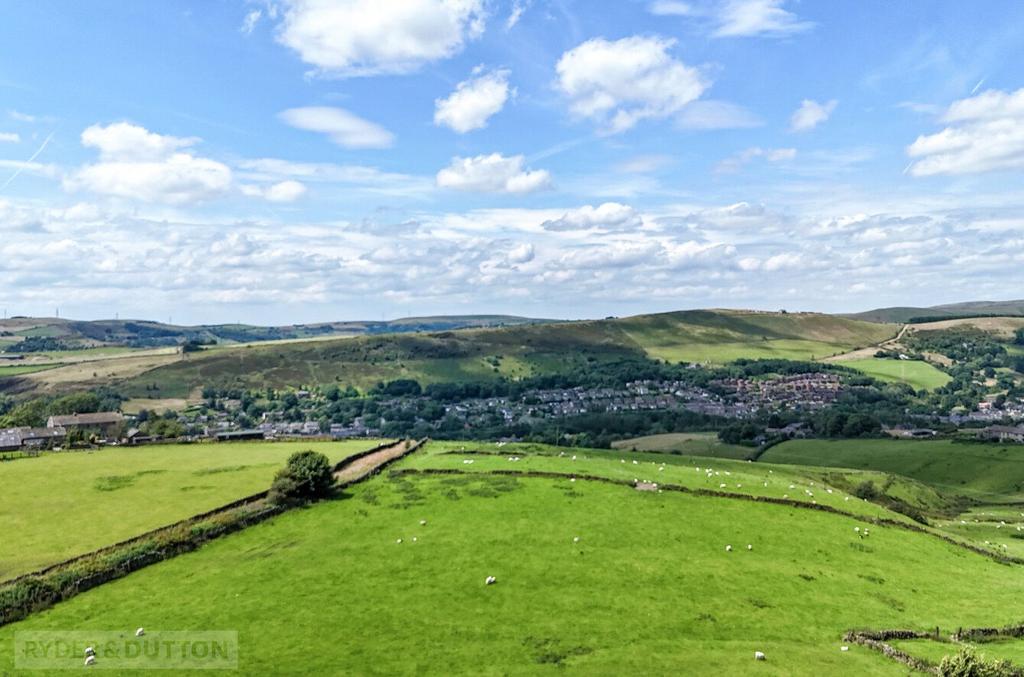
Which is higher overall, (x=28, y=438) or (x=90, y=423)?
(x=28, y=438)

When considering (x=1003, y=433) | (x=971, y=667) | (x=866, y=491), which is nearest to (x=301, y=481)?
(x=971, y=667)

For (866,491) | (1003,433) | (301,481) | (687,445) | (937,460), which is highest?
(301,481)

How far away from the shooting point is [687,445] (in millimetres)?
168750

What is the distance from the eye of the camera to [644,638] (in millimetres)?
37250

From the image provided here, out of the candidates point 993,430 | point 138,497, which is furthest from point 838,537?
point 993,430

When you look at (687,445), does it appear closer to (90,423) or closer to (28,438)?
(28,438)

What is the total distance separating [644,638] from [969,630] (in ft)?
72.3

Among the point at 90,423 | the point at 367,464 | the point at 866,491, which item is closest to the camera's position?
the point at 367,464

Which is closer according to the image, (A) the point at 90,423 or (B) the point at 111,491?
(B) the point at 111,491

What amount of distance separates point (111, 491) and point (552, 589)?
167 feet

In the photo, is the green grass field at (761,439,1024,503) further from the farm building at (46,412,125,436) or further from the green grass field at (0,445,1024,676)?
the farm building at (46,412,125,436)

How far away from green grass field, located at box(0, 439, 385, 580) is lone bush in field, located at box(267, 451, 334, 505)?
4.98m

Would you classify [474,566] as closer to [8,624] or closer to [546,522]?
[546,522]

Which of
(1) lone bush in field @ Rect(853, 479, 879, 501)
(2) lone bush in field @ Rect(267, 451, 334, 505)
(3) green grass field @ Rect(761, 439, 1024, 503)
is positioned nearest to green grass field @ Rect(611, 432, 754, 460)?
(3) green grass field @ Rect(761, 439, 1024, 503)
